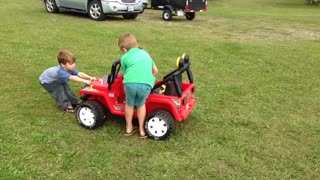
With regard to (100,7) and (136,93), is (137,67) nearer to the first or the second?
(136,93)

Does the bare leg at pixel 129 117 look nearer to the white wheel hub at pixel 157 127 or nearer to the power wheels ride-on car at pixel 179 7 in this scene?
the white wheel hub at pixel 157 127

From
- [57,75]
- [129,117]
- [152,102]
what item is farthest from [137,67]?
[57,75]

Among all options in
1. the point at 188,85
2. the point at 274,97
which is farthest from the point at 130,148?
the point at 274,97

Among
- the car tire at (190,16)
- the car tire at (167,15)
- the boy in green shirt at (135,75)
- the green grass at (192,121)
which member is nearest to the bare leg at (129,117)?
the boy in green shirt at (135,75)

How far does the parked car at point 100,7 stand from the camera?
14.0 metres

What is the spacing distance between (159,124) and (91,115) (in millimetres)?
884

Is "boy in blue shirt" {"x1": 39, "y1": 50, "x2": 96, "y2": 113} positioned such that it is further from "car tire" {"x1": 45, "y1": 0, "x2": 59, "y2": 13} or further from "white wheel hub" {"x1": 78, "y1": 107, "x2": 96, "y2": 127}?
"car tire" {"x1": 45, "y1": 0, "x2": 59, "y2": 13}

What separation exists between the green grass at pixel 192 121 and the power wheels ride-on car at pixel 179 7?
5355 mm

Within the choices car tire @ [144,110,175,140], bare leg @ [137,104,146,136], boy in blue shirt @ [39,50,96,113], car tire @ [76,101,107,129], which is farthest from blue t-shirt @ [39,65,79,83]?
car tire @ [144,110,175,140]

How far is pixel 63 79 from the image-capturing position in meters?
5.18

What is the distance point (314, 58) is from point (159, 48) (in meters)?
3.75

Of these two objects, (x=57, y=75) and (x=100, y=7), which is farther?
(x=100, y=7)

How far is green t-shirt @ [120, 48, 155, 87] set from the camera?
439 centimetres

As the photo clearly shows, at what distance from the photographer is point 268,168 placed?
406cm
